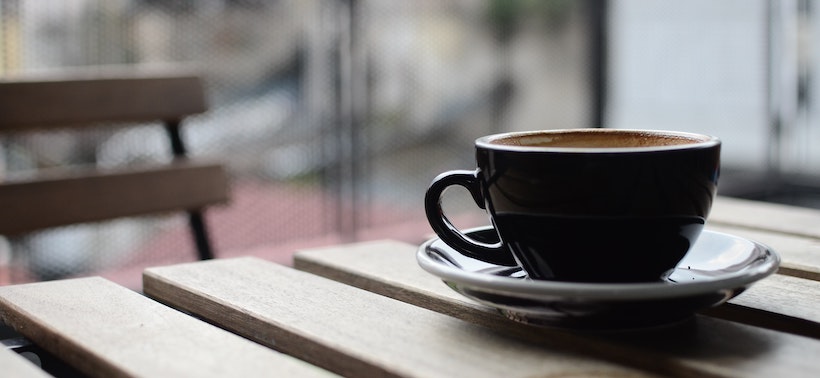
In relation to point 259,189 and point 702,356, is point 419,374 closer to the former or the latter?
point 702,356

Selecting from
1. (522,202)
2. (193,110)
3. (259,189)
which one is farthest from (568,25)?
(522,202)

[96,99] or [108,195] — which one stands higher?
[96,99]

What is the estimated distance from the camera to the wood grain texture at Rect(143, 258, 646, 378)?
0.46 m

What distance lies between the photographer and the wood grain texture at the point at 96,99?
1155 mm

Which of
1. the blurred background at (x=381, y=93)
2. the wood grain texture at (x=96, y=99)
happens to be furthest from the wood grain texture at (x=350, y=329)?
the blurred background at (x=381, y=93)

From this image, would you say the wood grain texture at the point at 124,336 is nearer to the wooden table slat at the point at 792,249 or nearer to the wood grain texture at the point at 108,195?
the wooden table slat at the point at 792,249

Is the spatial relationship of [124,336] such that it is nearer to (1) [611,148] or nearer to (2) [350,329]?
(2) [350,329]

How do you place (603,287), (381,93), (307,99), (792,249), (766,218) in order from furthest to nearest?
(381,93) → (307,99) → (766,218) → (792,249) → (603,287)

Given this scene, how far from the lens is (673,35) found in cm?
320

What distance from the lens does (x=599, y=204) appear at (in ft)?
1.61

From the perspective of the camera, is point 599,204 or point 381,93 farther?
point 381,93

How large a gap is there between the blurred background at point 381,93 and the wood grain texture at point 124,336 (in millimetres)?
1146

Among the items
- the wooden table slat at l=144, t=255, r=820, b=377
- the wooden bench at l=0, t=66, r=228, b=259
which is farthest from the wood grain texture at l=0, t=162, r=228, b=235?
the wooden table slat at l=144, t=255, r=820, b=377

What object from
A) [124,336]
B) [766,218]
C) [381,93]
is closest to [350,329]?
[124,336]
